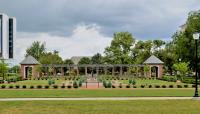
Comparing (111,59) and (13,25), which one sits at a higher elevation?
(13,25)

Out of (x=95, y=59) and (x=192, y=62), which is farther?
(x=95, y=59)

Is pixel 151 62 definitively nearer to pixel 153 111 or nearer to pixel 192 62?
pixel 192 62

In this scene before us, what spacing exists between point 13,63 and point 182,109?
123 meters

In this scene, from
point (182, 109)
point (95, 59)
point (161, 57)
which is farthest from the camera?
point (95, 59)

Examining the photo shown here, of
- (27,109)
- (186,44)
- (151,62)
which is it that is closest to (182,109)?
(27,109)

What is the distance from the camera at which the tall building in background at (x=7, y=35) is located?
128 metres

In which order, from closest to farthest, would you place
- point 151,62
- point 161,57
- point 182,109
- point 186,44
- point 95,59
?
point 182,109 → point 186,44 → point 151,62 → point 161,57 → point 95,59

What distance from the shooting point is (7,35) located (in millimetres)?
132125

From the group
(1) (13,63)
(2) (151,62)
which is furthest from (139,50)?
(1) (13,63)

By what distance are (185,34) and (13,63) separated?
275 ft

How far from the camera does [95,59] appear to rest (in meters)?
135

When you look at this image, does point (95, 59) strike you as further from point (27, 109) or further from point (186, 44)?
point (27, 109)

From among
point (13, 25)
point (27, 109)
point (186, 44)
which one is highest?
point (13, 25)

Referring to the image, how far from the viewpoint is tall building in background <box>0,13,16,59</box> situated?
418 feet
